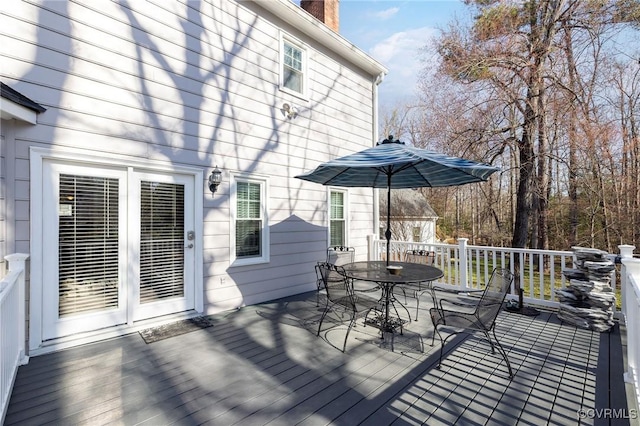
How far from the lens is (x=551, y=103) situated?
7.38 m

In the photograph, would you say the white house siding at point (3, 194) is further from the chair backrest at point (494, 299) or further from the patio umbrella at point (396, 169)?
the chair backrest at point (494, 299)

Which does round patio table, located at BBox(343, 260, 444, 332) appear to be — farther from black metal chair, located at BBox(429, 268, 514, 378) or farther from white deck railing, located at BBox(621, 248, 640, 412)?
white deck railing, located at BBox(621, 248, 640, 412)

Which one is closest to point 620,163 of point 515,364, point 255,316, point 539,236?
point 539,236

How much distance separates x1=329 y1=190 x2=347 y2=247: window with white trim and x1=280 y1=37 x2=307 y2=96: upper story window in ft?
7.27

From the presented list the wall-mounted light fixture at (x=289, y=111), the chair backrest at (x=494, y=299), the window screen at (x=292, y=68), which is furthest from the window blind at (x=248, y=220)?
the chair backrest at (x=494, y=299)

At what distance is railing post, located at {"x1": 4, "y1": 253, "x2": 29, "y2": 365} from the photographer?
2838 mm

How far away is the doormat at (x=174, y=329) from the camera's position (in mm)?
3666

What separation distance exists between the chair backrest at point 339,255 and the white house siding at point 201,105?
184mm

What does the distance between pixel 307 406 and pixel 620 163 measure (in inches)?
408

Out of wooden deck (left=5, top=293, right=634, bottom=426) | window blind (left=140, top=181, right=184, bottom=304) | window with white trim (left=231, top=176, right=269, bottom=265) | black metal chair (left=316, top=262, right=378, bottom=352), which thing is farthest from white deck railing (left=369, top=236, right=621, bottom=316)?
window blind (left=140, top=181, right=184, bottom=304)

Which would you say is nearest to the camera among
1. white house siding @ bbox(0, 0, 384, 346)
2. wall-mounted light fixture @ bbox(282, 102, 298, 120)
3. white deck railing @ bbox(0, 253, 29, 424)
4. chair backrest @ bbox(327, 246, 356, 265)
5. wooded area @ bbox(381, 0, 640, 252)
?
white deck railing @ bbox(0, 253, 29, 424)

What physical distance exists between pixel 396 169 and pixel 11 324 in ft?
14.1

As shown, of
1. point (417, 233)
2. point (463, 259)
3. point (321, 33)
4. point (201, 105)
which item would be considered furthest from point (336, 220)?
point (417, 233)

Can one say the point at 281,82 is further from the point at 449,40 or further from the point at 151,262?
the point at 449,40
